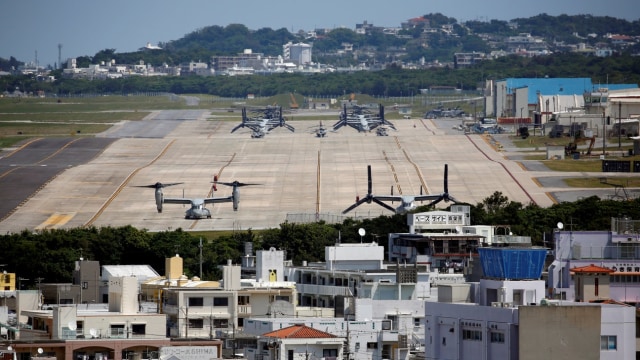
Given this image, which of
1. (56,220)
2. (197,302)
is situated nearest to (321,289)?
(197,302)

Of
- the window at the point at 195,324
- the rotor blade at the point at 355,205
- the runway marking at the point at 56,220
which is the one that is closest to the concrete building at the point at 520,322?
the window at the point at 195,324

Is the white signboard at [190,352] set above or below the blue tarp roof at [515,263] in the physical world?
below

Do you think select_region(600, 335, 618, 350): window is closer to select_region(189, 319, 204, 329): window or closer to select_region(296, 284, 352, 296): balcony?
select_region(189, 319, 204, 329): window

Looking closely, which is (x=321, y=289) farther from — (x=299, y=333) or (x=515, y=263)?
(x=515, y=263)

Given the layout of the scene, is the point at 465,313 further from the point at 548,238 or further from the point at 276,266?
the point at 548,238

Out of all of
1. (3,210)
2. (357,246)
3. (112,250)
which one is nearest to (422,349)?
(357,246)

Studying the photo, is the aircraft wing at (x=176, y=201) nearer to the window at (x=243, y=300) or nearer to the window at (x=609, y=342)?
the window at (x=243, y=300)
